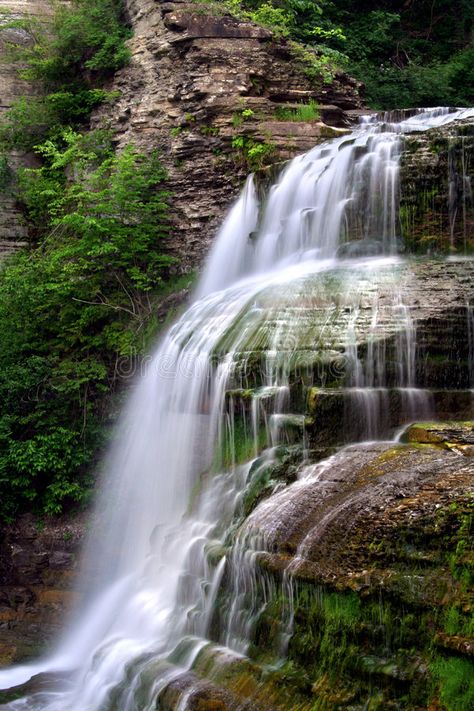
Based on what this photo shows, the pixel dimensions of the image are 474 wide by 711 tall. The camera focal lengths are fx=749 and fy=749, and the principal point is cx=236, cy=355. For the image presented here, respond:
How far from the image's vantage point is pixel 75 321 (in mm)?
12641

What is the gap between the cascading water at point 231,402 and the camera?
6.66 metres

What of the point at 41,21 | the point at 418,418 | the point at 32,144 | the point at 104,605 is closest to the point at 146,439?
the point at 104,605

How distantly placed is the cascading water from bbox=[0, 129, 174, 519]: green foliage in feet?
3.18

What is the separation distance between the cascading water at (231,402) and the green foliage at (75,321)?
0.97 meters

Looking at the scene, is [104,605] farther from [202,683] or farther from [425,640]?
[425,640]

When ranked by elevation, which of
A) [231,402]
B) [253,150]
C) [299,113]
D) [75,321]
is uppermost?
[299,113]

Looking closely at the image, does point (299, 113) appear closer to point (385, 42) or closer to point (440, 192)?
point (440, 192)

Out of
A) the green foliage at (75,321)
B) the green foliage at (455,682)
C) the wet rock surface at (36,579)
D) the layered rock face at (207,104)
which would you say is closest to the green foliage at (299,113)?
the layered rock face at (207,104)

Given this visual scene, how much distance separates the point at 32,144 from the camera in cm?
1653

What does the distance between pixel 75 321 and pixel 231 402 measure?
5375 mm

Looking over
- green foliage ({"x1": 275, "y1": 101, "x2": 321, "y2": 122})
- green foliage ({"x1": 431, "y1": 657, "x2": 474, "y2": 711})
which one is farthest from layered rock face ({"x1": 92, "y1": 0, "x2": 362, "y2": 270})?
green foliage ({"x1": 431, "y1": 657, "x2": 474, "y2": 711})

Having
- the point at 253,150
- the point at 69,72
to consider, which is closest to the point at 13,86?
the point at 69,72

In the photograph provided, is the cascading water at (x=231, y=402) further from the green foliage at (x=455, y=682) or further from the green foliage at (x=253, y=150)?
the green foliage at (x=455, y=682)

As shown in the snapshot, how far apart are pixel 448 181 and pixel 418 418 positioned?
4.08 metres
